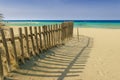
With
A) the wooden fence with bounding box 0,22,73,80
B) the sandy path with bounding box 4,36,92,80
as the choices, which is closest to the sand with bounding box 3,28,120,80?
the sandy path with bounding box 4,36,92,80

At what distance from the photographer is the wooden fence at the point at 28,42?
19.8 feet

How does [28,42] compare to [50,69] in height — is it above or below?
above

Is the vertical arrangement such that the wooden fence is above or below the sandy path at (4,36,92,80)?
above

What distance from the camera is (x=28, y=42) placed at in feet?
25.6

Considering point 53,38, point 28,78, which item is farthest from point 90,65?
point 53,38

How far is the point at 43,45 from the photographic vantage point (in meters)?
9.54

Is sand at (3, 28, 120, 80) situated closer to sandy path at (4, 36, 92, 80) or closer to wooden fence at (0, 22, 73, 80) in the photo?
sandy path at (4, 36, 92, 80)

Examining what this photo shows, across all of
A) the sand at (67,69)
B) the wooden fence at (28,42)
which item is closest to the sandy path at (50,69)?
the sand at (67,69)

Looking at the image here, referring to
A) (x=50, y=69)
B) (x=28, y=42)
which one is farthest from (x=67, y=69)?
(x=28, y=42)

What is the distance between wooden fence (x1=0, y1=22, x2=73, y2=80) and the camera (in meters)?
6.05

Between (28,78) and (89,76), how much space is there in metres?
1.96

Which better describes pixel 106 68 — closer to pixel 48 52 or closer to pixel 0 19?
pixel 48 52

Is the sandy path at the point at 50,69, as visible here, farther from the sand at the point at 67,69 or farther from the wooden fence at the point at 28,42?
the wooden fence at the point at 28,42

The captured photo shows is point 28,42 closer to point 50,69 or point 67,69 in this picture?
point 50,69
